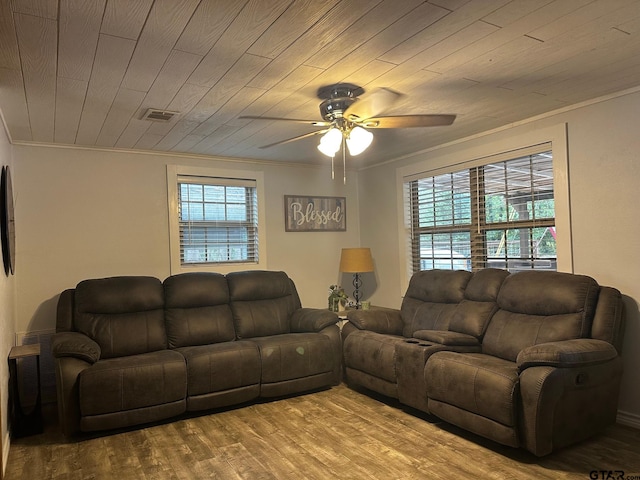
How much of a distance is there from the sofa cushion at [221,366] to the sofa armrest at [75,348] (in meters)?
0.65

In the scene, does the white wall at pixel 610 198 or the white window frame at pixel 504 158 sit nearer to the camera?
the white wall at pixel 610 198

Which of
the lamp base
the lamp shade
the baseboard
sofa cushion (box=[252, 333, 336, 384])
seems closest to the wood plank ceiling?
sofa cushion (box=[252, 333, 336, 384])

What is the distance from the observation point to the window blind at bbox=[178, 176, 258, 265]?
4.75 m

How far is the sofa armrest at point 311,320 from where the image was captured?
429cm

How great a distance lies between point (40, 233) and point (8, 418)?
162 centimetres

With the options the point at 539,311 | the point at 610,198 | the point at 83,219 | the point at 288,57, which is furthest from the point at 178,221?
the point at 610,198

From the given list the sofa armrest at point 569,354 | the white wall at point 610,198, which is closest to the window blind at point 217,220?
the white wall at point 610,198

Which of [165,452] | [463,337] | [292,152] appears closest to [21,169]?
[292,152]

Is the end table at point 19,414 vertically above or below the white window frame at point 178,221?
below

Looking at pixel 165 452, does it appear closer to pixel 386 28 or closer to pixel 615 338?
pixel 386 28

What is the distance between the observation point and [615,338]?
293 centimetres

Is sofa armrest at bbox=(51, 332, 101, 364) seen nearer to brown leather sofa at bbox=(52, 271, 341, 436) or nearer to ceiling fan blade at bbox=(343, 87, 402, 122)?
brown leather sofa at bbox=(52, 271, 341, 436)

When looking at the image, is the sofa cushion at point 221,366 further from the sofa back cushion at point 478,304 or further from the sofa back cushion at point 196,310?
the sofa back cushion at point 478,304

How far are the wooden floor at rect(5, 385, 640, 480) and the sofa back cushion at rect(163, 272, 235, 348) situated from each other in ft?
2.61
